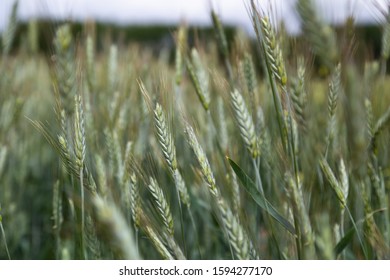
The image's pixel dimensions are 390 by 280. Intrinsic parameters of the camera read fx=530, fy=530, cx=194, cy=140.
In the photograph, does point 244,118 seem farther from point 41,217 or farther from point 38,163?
point 38,163

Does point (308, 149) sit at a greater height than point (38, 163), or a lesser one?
lesser

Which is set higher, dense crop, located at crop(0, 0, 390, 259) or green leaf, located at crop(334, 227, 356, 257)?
dense crop, located at crop(0, 0, 390, 259)

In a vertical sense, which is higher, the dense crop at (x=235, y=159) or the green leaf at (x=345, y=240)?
the dense crop at (x=235, y=159)

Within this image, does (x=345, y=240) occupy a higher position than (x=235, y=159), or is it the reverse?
(x=235, y=159)

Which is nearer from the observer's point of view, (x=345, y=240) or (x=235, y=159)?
(x=345, y=240)

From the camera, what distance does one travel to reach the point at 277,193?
116cm

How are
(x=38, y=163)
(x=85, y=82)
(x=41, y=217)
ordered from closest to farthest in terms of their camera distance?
(x=85, y=82) < (x=41, y=217) < (x=38, y=163)

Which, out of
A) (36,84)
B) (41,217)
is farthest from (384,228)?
(36,84)

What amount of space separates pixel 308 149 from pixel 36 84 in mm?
2224
